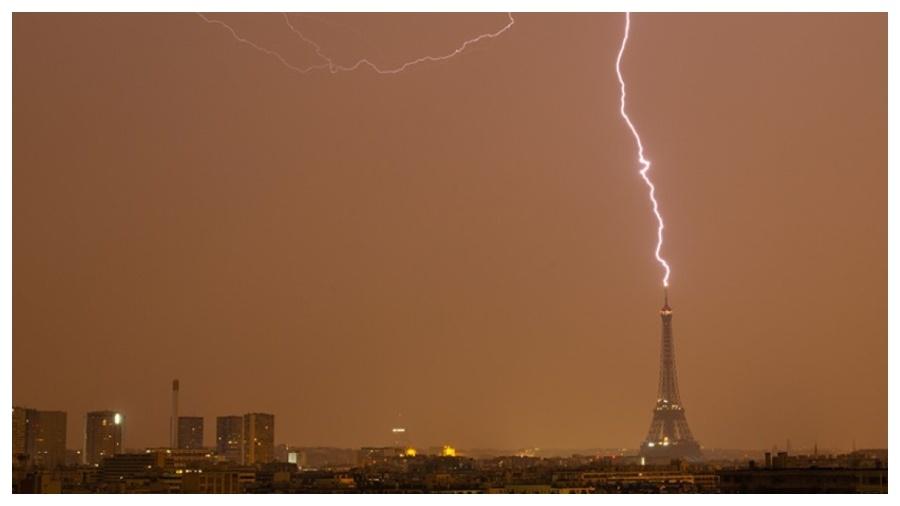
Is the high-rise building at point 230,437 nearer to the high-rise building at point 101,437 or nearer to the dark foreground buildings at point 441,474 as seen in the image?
the dark foreground buildings at point 441,474

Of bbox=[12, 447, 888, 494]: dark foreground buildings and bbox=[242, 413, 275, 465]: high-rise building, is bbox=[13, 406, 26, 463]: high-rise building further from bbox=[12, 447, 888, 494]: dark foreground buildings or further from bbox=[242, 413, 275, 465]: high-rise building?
bbox=[242, 413, 275, 465]: high-rise building

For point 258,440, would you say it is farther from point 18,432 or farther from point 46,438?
point 18,432

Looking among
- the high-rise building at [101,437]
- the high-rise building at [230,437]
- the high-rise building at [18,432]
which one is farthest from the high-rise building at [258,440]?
the high-rise building at [18,432]

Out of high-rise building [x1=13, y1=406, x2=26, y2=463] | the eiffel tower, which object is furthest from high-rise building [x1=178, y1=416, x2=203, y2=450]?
the eiffel tower
